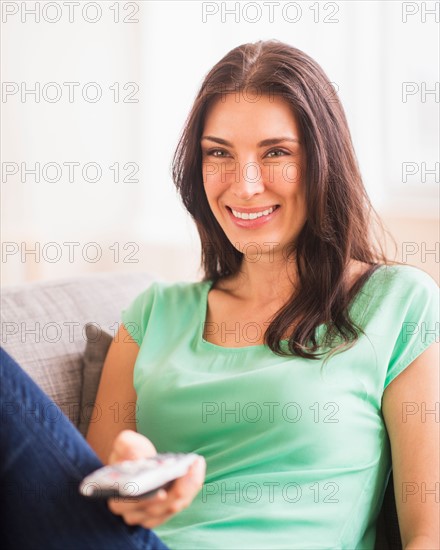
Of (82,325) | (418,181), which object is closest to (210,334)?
(82,325)

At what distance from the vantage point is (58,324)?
1521mm

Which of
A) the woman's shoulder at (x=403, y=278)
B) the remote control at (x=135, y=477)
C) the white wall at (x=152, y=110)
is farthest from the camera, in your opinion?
the white wall at (x=152, y=110)

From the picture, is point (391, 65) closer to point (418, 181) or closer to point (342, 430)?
point (418, 181)

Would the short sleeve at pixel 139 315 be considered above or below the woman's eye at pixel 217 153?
below

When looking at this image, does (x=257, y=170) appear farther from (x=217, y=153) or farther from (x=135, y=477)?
(x=135, y=477)

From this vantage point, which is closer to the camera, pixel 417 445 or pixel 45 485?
pixel 45 485

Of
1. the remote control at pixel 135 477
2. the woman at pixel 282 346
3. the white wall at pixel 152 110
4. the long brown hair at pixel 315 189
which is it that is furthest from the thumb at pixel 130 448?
the white wall at pixel 152 110

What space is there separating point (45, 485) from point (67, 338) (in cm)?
57

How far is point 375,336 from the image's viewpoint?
1.29 meters

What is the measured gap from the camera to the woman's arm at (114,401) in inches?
57.0

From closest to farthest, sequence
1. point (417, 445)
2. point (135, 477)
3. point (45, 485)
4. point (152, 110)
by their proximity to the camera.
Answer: point (135, 477) < point (45, 485) < point (417, 445) < point (152, 110)

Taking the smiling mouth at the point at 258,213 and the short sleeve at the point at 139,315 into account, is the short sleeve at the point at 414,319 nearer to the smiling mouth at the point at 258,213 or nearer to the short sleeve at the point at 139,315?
the smiling mouth at the point at 258,213

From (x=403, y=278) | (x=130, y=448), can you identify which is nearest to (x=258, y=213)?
(x=403, y=278)

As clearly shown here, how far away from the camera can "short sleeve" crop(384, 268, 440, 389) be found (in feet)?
4.16
